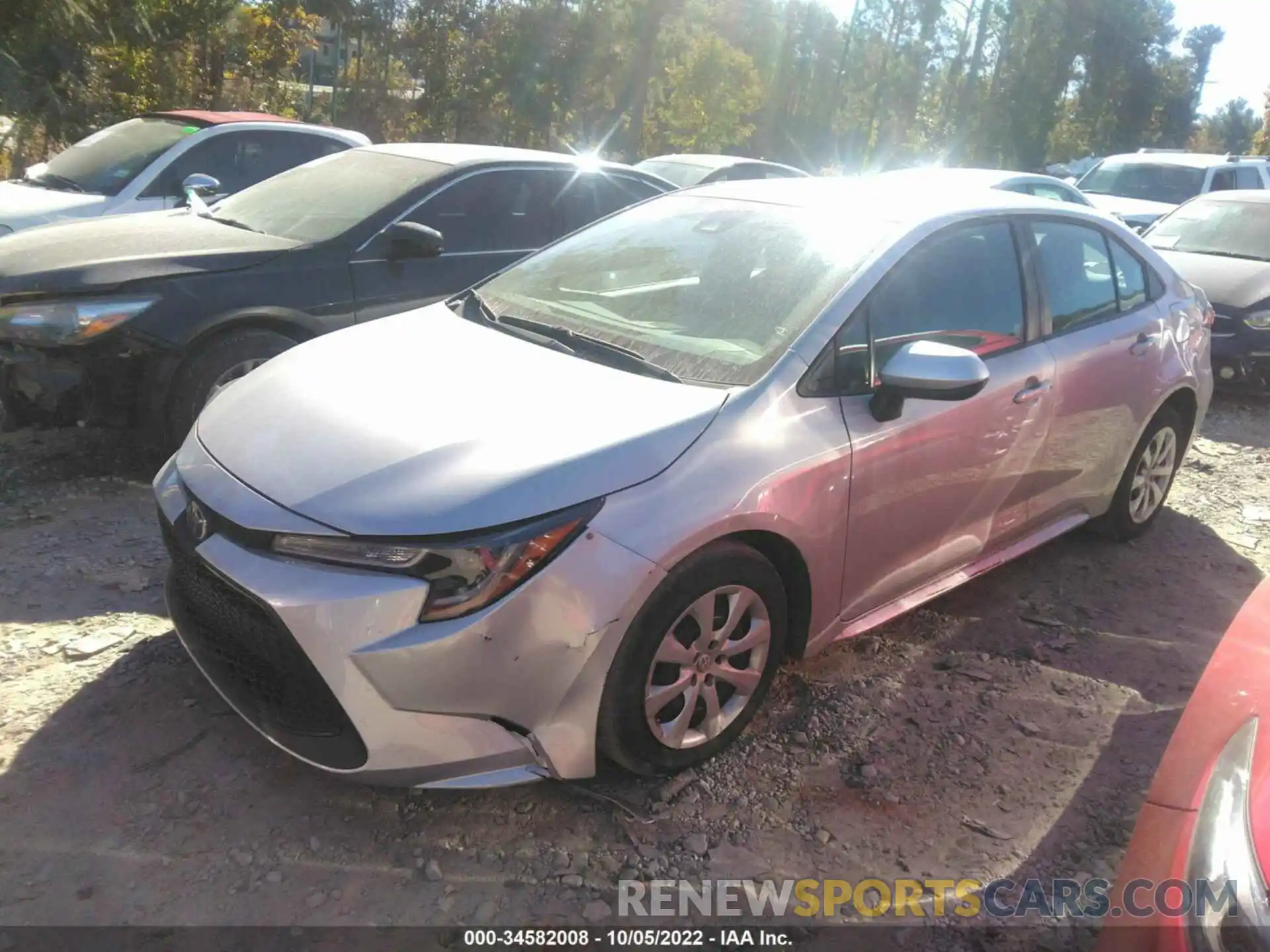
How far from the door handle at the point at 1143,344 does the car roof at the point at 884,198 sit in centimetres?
56

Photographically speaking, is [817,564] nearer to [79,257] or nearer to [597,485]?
[597,485]

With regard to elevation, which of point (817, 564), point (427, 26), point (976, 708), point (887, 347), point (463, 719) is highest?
point (427, 26)

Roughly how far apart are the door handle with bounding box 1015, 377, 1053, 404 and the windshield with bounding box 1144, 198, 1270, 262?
6.35 m

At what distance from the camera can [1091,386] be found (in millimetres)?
4059

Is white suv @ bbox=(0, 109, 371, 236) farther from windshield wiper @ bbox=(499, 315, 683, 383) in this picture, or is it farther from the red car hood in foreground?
the red car hood in foreground

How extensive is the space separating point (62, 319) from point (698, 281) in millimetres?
2723

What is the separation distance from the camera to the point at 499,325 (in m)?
3.55

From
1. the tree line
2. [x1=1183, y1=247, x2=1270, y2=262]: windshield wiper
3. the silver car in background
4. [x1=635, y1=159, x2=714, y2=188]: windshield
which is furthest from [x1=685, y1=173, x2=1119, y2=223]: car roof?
the tree line

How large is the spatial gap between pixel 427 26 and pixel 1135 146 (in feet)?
125

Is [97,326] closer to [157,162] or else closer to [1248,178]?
[157,162]

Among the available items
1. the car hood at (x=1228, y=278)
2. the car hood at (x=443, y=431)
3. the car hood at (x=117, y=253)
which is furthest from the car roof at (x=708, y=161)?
the car hood at (x=443, y=431)

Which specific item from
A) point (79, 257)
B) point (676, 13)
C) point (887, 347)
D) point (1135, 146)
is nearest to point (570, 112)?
point (676, 13)

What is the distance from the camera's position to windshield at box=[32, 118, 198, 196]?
743 cm

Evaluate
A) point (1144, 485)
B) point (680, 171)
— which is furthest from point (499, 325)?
point (680, 171)
